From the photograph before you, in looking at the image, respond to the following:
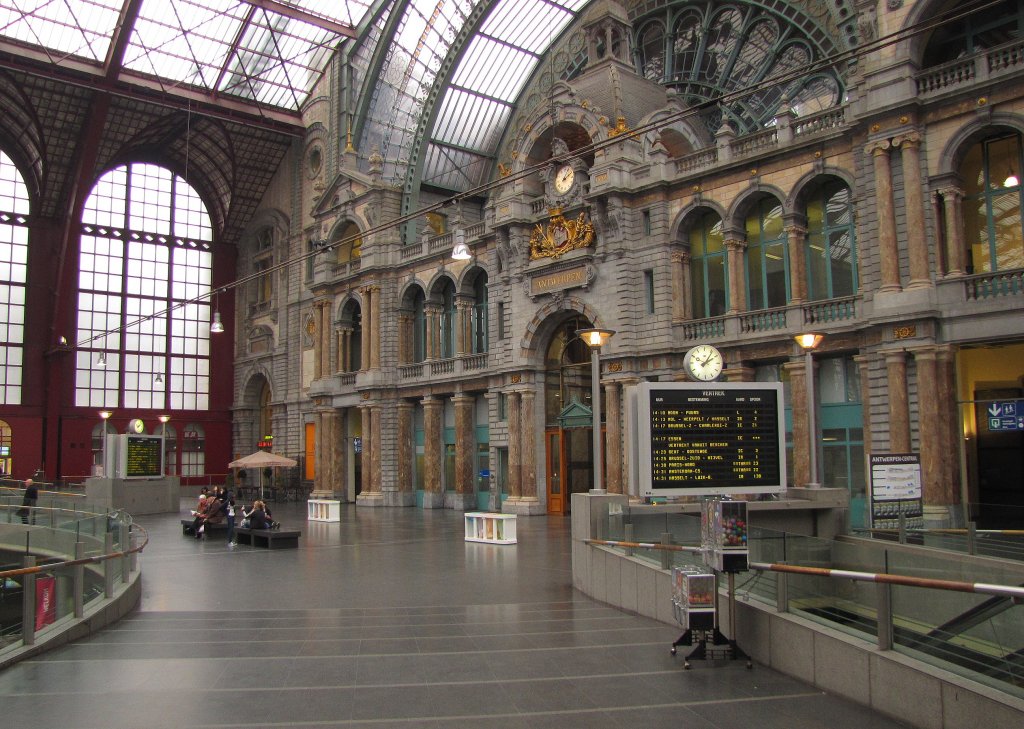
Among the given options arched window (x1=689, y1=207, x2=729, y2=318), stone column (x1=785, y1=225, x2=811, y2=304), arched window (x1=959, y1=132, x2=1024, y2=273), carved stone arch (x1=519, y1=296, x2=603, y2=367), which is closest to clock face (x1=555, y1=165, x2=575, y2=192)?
carved stone arch (x1=519, y1=296, x2=603, y2=367)

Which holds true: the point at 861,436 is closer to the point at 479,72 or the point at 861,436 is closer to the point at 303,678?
the point at 303,678

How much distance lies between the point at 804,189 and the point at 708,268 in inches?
191

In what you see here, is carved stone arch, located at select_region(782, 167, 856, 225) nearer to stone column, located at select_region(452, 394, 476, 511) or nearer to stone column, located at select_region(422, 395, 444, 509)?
stone column, located at select_region(452, 394, 476, 511)

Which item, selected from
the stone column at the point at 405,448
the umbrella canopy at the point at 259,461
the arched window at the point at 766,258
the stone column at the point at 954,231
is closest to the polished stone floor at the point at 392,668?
the stone column at the point at 954,231

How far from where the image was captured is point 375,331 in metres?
47.0

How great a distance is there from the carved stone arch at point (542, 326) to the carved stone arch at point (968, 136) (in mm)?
14802

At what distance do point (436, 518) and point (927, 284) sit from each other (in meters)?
20.9

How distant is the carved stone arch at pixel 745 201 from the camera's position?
30.5m

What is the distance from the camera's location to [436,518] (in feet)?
120

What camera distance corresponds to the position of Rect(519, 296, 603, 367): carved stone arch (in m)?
36.3

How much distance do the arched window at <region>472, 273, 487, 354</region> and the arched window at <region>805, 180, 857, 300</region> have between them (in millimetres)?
17412

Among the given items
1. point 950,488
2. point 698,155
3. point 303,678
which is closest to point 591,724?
point 303,678

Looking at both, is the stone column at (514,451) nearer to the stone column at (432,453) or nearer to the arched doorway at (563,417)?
the arched doorway at (563,417)

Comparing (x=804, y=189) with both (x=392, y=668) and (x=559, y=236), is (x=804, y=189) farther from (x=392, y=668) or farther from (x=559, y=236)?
(x=392, y=668)
